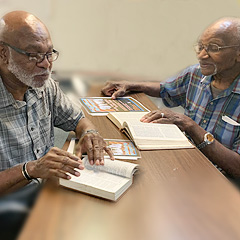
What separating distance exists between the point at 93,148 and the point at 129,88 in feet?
3.30

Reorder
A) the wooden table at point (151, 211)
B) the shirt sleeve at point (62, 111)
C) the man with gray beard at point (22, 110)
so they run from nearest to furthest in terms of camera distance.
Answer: the wooden table at point (151, 211) < the man with gray beard at point (22, 110) < the shirt sleeve at point (62, 111)

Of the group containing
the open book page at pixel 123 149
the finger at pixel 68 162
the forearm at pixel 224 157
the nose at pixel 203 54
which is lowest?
the forearm at pixel 224 157

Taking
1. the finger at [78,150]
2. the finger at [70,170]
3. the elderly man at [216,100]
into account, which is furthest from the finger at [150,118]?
the finger at [70,170]

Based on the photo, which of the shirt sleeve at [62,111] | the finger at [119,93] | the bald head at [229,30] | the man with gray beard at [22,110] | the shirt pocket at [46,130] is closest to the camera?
the man with gray beard at [22,110]

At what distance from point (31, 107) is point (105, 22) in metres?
1.44

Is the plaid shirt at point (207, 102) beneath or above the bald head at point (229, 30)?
beneath

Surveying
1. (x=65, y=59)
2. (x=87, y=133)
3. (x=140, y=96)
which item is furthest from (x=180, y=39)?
(x=87, y=133)

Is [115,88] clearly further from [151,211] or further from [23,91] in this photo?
[151,211]

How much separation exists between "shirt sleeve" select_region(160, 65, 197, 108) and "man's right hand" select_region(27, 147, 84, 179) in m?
1.17

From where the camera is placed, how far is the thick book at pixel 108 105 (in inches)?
Answer: 64.9

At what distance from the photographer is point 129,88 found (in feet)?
6.72

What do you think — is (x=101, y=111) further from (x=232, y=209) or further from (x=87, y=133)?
(x=232, y=209)

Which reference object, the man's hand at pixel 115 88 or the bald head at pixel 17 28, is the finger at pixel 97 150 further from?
the man's hand at pixel 115 88

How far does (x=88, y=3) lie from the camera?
7.66ft
